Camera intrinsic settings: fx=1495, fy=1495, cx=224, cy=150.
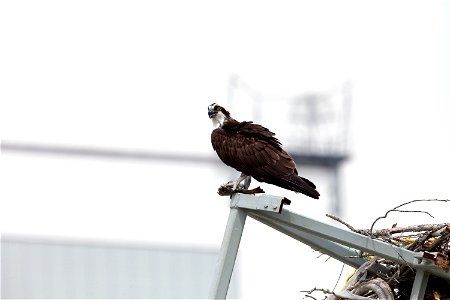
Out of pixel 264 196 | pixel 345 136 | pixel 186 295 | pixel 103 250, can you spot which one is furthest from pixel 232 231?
pixel 345 136

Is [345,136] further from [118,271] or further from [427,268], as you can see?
[427,268]

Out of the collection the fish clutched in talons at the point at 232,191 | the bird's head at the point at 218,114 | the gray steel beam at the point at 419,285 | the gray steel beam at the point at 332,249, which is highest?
the bird's head at the point at 218,114

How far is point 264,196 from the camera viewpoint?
30.8 ft

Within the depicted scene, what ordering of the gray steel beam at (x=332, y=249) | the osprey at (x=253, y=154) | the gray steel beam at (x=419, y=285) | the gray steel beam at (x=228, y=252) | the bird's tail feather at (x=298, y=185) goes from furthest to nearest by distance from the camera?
the osprey at (x=253, y=154)
the bird's tail feather at (x=298, y=185)
the gray steel beam at (x=332, y=249)
the gray steel beam at (x=419, y=285)
the gray steel beam at (x=228, y=252)

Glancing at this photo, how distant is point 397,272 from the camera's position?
1011cm

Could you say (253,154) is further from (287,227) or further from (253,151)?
(287,227)

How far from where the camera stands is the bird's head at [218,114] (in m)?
11.8

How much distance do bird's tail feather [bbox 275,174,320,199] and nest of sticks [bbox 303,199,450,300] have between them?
19.6 inches

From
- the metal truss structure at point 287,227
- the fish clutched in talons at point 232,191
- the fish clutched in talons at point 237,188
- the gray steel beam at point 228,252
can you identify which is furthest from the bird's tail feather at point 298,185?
the gray steel beam at point 228,252

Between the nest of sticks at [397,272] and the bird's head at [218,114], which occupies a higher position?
the bird's head at [218,114]

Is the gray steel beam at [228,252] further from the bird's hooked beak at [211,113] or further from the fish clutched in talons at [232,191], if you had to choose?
the bird's hooked beak at [211,113]

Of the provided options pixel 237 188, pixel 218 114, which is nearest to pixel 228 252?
pixel 237 188

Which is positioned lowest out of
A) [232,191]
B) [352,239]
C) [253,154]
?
[352,239]

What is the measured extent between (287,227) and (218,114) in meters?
2.21
